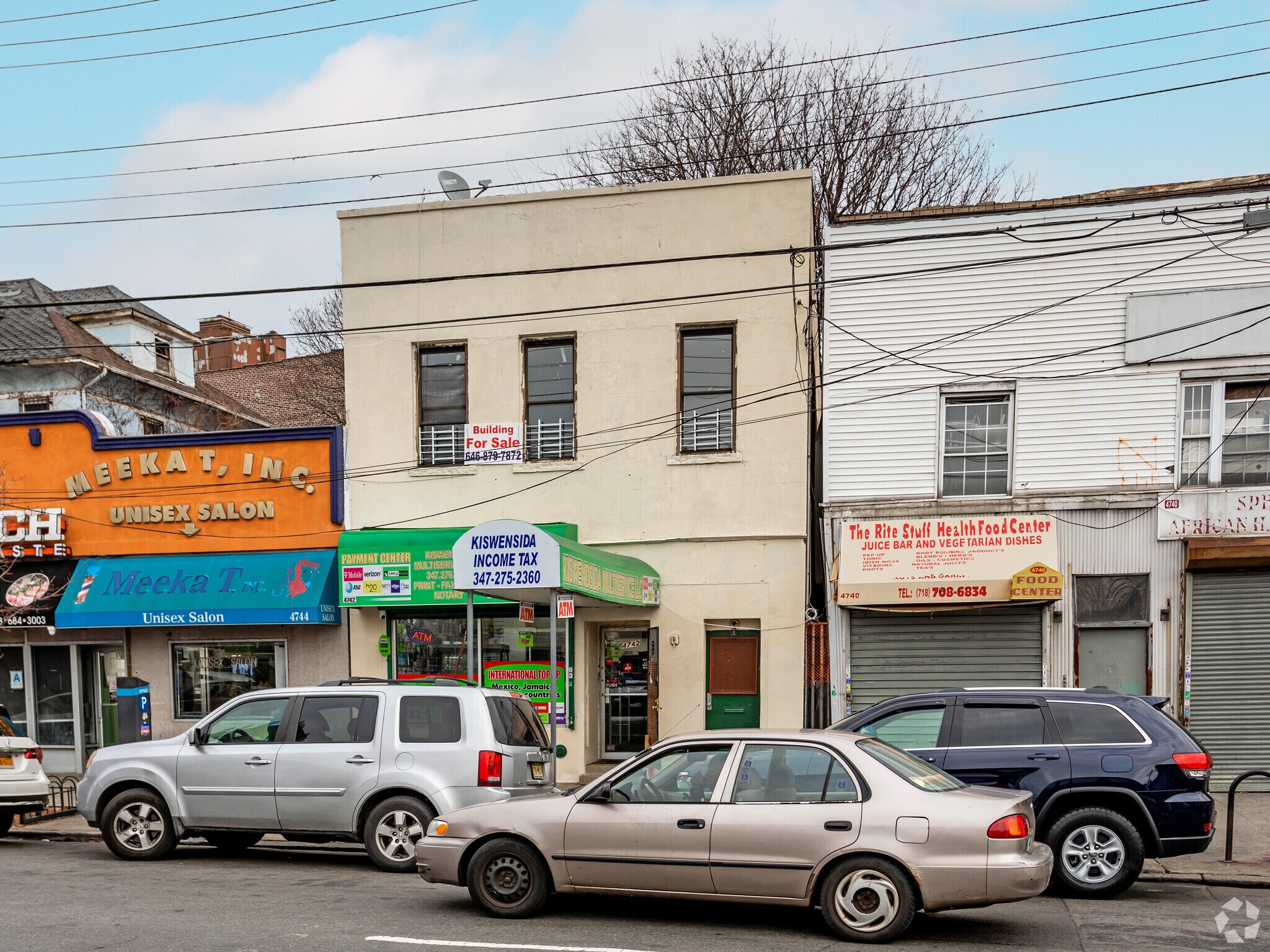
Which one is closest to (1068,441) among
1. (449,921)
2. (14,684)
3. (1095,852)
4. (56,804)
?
(1095,852)

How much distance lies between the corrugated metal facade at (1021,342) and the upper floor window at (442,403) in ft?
18.4

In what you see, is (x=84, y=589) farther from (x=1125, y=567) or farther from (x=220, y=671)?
(x=1125, y=567)

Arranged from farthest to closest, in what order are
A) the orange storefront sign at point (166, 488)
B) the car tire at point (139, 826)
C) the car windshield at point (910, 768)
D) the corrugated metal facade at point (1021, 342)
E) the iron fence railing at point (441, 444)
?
the orange storefront sign at point (166, 488) → the iron fence railing at point (441, 444) → the corrugated metal facade at point (1021, 342) → the car tire at point (139, 826) → the car windshield at point (910, 768)

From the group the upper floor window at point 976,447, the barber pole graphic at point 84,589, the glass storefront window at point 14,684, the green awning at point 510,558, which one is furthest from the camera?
the glass storefront window at point 14,684

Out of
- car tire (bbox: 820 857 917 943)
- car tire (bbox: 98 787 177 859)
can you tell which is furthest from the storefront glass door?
car tire (bbox: 820 857 917 943)

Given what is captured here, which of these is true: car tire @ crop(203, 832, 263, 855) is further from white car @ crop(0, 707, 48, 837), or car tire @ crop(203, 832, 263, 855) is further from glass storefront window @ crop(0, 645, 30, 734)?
glass storefront window @ crop(0, 645, 30, 734)

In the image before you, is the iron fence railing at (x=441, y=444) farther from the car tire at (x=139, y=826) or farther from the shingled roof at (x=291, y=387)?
the shingled roof at (x=291, y=387)

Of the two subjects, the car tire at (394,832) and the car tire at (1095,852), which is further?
the car tire at (394,832)

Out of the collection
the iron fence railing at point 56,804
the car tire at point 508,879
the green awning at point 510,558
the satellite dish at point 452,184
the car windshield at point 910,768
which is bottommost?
the iron fence railing at point 56,804

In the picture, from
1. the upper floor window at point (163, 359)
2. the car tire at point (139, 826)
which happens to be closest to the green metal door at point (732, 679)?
the car tire at point (139, 826)

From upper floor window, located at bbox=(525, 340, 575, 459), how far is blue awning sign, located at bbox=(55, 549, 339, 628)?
3.64 metres

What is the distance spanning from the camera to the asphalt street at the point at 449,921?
7.98 meters

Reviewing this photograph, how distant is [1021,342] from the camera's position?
1659cm

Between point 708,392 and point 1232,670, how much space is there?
7826mm
